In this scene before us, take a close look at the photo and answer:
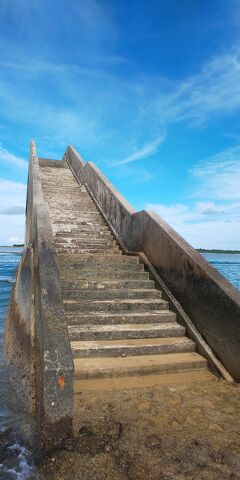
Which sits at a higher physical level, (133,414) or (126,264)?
(126,264)

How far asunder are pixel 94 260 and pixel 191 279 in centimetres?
194

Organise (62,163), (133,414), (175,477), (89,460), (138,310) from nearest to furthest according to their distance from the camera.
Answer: (175,477) → (89,460) → (133,414) → (138,310) → (62,163)

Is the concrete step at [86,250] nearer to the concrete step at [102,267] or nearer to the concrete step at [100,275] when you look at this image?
the concrete step at [102,267]

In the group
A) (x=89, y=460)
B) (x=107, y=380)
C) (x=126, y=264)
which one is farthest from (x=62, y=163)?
(x=89, y=460)

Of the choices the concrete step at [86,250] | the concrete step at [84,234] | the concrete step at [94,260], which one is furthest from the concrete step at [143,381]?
the concrete step at [84,234]

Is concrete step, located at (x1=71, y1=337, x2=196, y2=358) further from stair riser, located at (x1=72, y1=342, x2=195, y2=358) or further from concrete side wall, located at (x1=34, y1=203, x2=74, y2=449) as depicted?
concrete side wall, located at (x1=34, y1=203, x2=74, y2=449)

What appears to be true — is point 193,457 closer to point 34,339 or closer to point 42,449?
point 42,449

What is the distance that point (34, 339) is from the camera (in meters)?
3.76

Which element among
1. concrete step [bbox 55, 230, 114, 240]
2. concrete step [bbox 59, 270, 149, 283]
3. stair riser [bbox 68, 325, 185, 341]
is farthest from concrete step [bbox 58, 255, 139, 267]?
stair riser [bbox 68, 325, 185, 341]

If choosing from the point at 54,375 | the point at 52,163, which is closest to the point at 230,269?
the point at 52,163

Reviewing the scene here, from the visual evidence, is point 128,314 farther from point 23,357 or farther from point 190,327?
point 23,357

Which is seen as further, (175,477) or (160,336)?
(160,336)

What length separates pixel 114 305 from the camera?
15.8ft

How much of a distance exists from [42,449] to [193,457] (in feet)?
3.59
